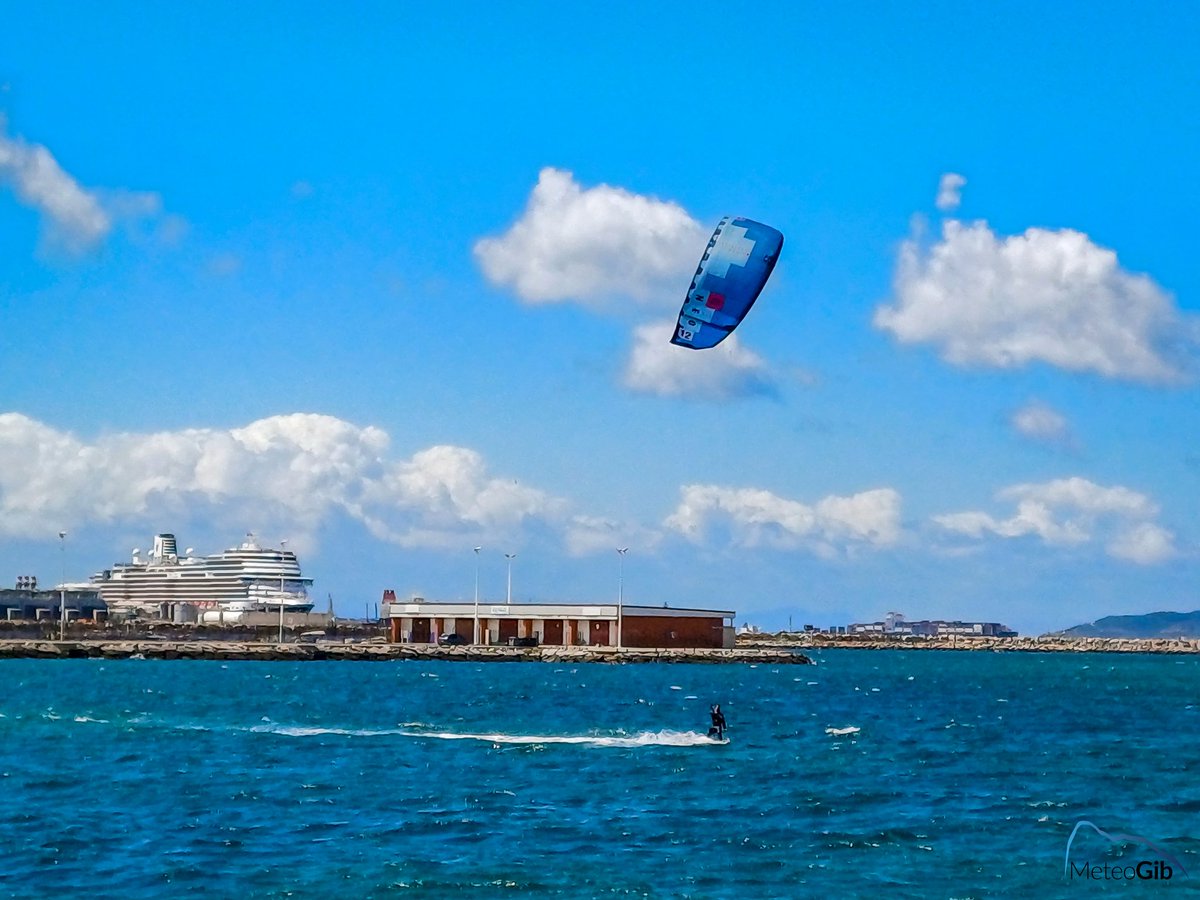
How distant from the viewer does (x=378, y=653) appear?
132125mm

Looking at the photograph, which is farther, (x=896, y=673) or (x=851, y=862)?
(x=896, y=673)

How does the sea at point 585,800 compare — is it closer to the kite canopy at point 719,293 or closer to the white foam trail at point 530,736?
the white foam trail at point 530,736

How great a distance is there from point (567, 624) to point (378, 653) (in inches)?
667

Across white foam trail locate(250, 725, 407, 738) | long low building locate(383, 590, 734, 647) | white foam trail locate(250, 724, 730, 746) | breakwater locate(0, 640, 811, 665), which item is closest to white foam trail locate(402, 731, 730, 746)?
white foam trail locate(250, 724, 730, 746)

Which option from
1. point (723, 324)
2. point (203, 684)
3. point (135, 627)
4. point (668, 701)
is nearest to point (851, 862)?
point (723, 324)

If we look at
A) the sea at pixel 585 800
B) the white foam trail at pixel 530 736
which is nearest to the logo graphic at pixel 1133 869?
the sea at pixel 585 800

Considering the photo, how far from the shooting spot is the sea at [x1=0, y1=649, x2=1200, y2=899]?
26.4 meters

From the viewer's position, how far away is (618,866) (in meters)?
27.2

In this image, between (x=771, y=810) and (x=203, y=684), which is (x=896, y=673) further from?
(x=771, y=810)

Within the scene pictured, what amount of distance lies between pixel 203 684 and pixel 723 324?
188ft

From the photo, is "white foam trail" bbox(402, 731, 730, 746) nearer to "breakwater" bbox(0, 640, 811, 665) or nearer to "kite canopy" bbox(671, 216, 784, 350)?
"kite canopy" bbox(671, 216, 784, 350)

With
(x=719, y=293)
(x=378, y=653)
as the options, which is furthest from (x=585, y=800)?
(x=378, y=653)

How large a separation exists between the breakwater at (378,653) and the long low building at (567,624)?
404 centimetres

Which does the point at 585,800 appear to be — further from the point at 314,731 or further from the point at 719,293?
the point at 314,731
